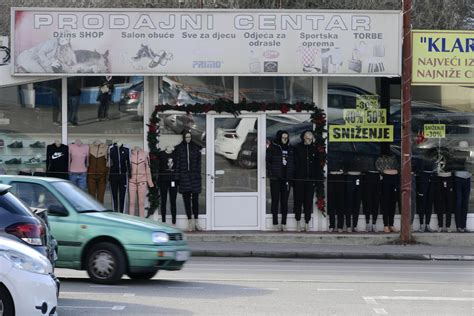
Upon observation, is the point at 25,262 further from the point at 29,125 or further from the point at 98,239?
the point at 29,125

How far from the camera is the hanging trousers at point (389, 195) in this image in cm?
2138

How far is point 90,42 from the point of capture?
2031 centimetres

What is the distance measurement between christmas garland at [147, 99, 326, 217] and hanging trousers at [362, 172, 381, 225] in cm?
101

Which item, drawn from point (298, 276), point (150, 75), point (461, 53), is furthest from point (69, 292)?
point (461, 53)

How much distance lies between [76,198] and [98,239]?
2.78 ft

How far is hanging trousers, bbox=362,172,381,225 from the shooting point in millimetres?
21312

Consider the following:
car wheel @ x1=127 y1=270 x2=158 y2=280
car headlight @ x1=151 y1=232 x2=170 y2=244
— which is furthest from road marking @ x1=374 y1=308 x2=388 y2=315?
car wheel @ x1=127 y1=270 x2=158 y2=280

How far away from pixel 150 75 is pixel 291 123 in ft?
12.2

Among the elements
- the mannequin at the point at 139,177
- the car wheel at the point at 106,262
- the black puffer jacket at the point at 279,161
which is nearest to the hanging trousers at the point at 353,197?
the black puffer jacket at the point at 279,161

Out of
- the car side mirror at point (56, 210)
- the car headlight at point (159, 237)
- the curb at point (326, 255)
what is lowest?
the curb at point (326, 255)

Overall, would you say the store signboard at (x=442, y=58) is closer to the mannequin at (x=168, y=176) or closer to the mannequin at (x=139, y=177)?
the mannequin at (x=168, y=176)

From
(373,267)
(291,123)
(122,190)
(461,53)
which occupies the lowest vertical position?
(373,267)

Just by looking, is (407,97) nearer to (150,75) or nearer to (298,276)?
(150,75)

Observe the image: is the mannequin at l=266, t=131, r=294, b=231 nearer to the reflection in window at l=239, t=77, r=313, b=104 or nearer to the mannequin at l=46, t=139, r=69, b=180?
the reflection in window at l=239, t=77, r=313, b=104
